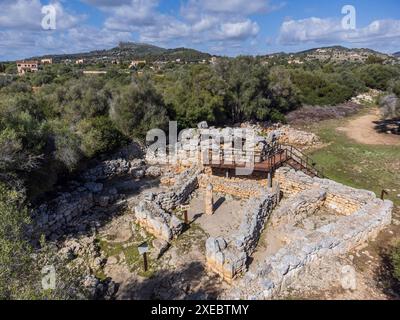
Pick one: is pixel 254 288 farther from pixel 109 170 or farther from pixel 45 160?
pixel 109 170

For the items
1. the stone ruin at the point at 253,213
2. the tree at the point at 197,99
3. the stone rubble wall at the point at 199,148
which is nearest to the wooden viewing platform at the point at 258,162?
the stone rubble wall at the point at 199,148

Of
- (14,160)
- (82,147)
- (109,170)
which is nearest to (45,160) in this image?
(14,160)

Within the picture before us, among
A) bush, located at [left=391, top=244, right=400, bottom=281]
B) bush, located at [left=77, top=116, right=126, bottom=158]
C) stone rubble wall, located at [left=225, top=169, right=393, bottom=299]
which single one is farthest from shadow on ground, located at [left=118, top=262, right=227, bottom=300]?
bush, located at [left=77, top=116, right=126, bottom=158]

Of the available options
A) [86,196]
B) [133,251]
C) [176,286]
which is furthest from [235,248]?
[86,196]

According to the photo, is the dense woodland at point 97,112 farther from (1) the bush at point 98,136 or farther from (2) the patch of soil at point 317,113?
(2) the patch of soil at point 317,113

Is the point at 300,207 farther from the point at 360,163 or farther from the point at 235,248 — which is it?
the point at 360,163

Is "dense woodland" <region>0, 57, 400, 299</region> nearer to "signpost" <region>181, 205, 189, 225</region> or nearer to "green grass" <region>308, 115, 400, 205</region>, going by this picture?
"signpost" <region>181, 205, 189, 225</region>
